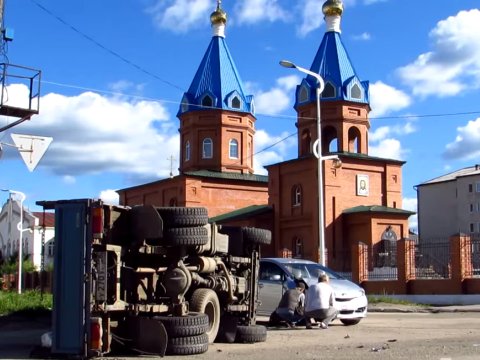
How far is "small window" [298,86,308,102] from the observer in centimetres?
4369

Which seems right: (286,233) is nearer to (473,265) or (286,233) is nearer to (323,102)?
(323,102)

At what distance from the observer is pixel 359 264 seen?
30.8 m

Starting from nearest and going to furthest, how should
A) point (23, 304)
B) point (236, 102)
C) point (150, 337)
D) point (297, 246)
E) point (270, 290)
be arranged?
point (150, 337), point (270, 290), point (23, 304), point (297, 246), point (236, 102)

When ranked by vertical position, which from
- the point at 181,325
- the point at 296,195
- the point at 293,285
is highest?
the point at 296,195

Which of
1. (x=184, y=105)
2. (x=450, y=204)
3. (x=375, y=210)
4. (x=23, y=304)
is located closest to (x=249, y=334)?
(x=23, y=304)

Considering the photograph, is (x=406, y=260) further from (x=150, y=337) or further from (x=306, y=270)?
(x=150, y=337)

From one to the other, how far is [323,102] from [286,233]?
324 inches

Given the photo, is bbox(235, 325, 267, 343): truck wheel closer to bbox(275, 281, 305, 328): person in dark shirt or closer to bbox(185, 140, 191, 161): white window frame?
bbox(275, 281, 305, 328): person in dark shirt

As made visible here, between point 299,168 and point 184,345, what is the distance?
3351 cm

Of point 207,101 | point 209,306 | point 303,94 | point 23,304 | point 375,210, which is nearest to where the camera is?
point 209,306

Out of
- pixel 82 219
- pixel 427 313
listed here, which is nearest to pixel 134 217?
pixel 82 219

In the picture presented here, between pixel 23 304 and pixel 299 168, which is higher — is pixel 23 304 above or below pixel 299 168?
below

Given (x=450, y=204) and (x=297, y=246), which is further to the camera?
(x=450, y=204)

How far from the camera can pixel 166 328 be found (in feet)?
31.3
